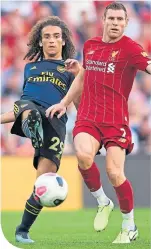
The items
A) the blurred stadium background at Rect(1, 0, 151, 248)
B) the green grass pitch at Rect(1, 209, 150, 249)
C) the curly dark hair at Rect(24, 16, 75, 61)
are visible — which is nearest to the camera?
the green grass pitch at Rect(1, 209, 150, 249)

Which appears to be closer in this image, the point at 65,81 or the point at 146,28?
the point at 65,81

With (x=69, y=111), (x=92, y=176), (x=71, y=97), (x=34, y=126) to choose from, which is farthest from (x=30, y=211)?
(x=69, y=111)

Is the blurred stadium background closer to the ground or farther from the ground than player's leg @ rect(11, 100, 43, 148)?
closer to the ground

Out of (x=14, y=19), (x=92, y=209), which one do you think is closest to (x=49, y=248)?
(x=92, y=209)

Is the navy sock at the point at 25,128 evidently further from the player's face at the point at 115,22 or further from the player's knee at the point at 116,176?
the player's face at the point at 115,22

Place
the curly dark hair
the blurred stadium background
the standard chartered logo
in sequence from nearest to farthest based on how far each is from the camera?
the standard chartered logo < the curly dark hair < the blurred stadium background

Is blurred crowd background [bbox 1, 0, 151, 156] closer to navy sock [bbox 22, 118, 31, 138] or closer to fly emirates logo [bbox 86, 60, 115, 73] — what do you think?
fly emirates logo [bbox 86, 60, 115, 73]

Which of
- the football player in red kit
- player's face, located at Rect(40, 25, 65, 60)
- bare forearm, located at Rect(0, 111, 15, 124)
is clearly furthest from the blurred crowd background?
the football player in red kit

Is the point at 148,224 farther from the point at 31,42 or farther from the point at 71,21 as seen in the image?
the point at 71,21

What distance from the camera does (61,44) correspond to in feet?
25.0

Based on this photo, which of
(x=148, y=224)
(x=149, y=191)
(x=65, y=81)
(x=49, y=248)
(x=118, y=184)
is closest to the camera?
(x=49, y=248)

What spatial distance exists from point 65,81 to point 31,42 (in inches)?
24.4

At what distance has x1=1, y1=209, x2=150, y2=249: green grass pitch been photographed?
6.87 m

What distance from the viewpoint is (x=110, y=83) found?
7109 mm
